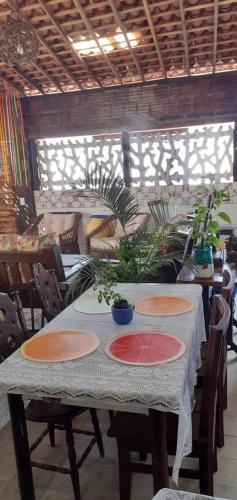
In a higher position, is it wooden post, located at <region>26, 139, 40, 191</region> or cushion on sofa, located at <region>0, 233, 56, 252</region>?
wooden post, located at <region>26, 139, 40, 191</region>

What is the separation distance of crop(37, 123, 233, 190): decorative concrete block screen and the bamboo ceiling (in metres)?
0.88

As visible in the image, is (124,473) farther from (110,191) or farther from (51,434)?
(110,191)

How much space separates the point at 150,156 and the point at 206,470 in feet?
17.7

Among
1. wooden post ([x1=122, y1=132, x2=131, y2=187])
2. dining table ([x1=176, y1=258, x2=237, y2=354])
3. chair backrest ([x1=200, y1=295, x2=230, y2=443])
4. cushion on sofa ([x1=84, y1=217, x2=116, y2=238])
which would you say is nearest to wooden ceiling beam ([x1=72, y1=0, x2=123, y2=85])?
wooden post ([x1=122, y1=132, x2=131, y2=187])

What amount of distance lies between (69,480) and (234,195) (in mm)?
5007

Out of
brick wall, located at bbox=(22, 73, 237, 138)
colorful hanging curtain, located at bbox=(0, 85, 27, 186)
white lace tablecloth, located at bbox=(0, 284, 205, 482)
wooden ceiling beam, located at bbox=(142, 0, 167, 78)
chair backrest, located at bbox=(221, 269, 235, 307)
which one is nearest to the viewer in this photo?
white lace tablecloth, located at bbox=(0, 284, 205, 482)

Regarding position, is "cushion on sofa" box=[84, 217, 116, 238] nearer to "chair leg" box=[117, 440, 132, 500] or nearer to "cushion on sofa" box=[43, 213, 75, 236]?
"cushion on sofa" box=[43, 213, 75, 236]

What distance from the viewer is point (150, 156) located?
6285 mm

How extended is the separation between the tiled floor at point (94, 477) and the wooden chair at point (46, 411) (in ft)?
0.28

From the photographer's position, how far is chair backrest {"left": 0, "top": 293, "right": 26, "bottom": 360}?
177cm

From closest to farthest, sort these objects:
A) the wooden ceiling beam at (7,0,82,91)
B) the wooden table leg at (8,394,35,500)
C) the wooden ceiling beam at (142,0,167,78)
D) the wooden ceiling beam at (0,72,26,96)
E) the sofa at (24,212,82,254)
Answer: the wooden table leg at (8,394,35,500) < the wooden ceiling beam at (142,0,167,78) < the wooden ceiling beam at (7,0,82,91) < the wooden ceiling beam at (0,72,26,96) < the sofa at (24,212,82,254)

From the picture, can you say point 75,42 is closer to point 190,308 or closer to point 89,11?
point 89,11

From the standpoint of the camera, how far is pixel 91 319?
6.13 feet

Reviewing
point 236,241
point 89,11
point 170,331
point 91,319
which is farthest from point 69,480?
point 89,11
